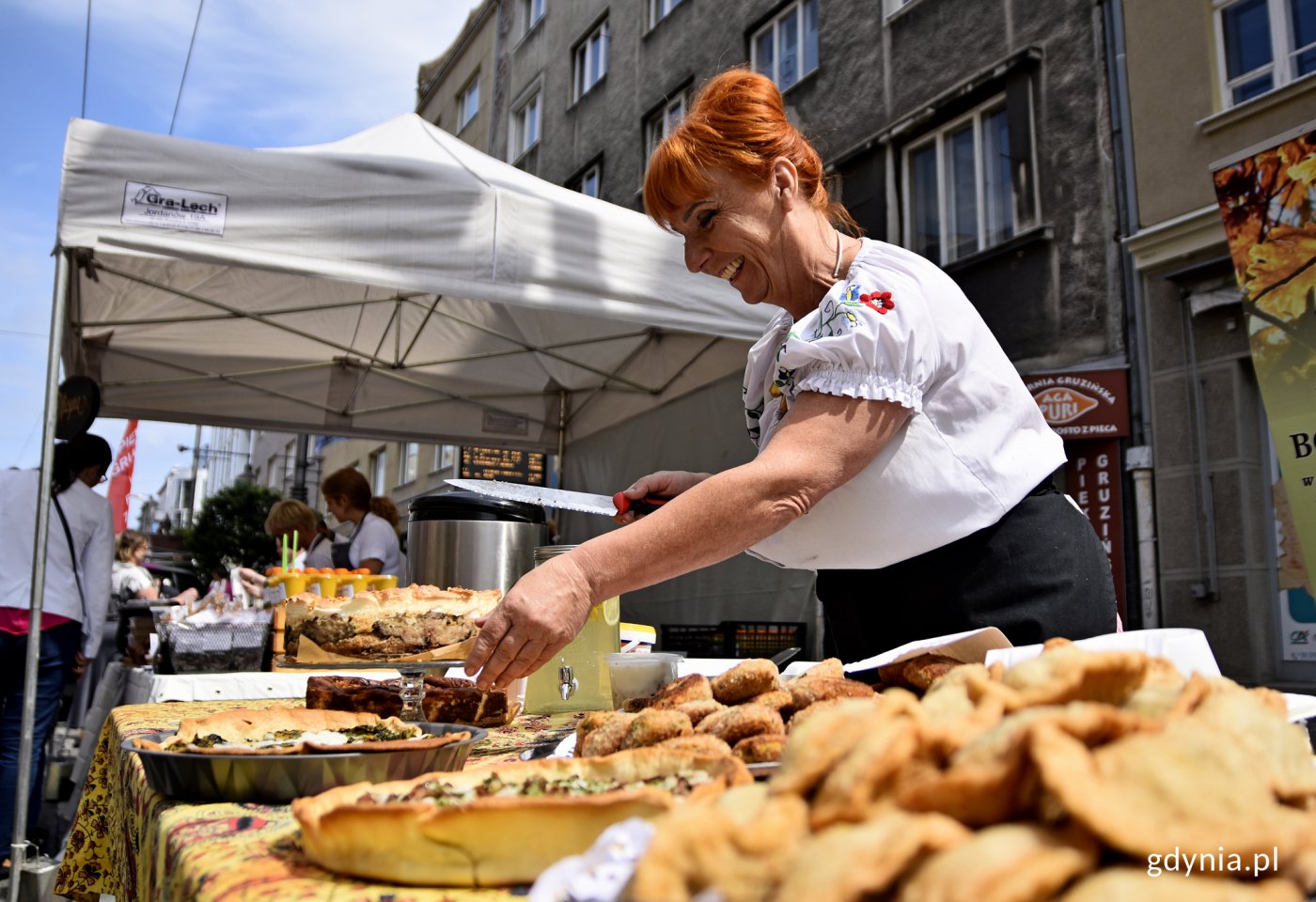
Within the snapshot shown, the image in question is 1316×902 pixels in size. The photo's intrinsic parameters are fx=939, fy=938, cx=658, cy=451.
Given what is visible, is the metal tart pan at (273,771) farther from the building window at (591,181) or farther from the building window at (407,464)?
the building window at (407,464)

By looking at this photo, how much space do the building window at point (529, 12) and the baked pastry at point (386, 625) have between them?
61.0 ft

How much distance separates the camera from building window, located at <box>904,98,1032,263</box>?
8727 millimetres

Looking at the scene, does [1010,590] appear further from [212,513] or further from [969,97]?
[212,513]

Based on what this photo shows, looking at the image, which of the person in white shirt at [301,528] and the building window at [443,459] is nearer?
the person in white shirt at [301,528]

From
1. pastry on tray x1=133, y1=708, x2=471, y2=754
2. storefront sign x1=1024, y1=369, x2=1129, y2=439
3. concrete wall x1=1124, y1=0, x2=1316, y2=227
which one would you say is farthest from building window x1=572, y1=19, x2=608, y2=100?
pastry on tray x1=133, y1=708, x2=471, y2=754

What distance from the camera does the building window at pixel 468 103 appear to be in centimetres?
2139

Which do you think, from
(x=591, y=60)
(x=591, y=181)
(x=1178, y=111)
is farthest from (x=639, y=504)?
(x=591, y=60)

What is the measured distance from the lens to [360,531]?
21.6 ft

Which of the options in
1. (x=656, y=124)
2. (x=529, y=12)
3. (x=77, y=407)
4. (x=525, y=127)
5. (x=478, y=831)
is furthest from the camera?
(x=529, y=12)

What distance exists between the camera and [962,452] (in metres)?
1.61

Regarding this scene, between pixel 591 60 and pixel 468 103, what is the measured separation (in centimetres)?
631

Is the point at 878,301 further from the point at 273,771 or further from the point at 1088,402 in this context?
the point at 1088,402

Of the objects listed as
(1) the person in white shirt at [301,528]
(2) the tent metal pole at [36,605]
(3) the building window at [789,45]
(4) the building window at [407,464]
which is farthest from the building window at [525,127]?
(2) the tent metal pole at [36,605]

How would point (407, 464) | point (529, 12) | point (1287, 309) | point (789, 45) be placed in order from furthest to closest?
point (407, 464), point (529, 12), point (789, 45), point (1287, 309)
